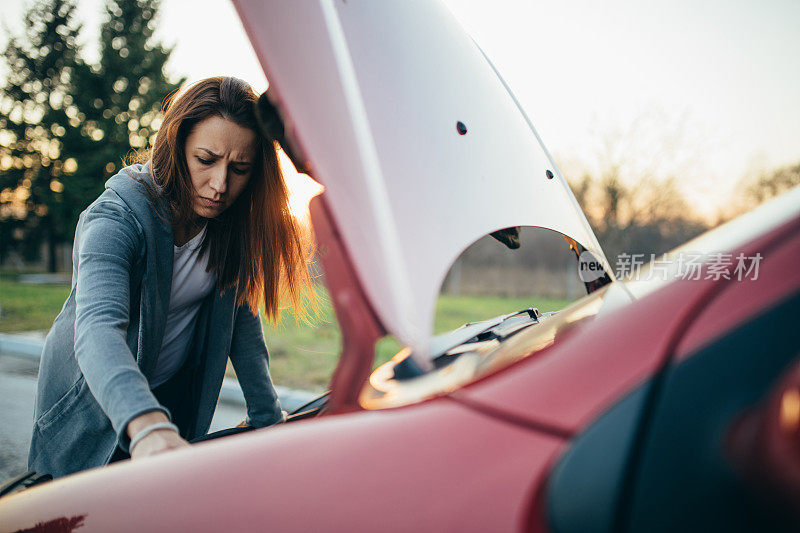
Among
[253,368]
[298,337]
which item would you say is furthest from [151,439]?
[298,337]

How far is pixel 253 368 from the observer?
183 centimetres

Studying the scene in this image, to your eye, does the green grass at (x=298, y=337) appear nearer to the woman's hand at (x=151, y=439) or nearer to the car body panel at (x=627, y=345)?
the woman's hand at (x=151, y=439)

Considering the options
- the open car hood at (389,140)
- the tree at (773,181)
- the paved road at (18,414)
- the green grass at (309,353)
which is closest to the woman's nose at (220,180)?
the open car hood at (389,140)

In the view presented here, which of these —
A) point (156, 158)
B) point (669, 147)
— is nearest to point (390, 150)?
point (156, 158)

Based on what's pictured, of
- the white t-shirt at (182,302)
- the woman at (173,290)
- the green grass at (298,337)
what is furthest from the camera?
the green grass at (298,337)

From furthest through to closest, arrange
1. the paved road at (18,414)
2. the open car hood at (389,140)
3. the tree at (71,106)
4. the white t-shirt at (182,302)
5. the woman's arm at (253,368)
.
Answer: the tree at (71,106) → the paved road at (18,414) → the woman's arm at (253,368) → the white t-shirt at (182,302) → the open car hood at (389,140)

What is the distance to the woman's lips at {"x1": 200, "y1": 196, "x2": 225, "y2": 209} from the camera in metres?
1.55

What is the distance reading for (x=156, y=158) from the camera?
5.22 ft

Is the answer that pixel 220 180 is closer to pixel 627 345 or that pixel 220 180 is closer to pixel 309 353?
pixel 627 345

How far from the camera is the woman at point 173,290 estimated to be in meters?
1.19

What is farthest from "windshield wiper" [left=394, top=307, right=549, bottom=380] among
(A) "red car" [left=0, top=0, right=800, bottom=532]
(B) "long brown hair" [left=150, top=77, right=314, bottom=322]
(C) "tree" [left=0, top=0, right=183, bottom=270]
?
(C) "tree" [left=0, top=0, right=183, bottom=270]

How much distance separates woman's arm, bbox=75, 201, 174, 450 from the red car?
0.65 feet

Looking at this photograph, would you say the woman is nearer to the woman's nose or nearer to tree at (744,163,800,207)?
the woman's nose

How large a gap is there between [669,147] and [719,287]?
52.6ft
